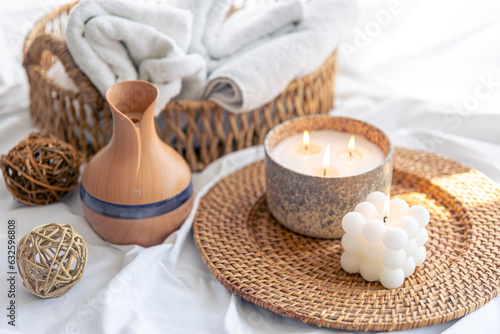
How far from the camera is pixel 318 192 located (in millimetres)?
609

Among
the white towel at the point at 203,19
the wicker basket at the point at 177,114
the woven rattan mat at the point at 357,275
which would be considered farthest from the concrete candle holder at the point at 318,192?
the white towel at the point at 203,19

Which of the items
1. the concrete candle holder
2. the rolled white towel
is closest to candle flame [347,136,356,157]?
the concrete candle holder

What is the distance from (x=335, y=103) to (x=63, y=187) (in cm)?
54

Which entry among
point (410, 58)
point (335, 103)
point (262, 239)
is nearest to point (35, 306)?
point (262, 239)

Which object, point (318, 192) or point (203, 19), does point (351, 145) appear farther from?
point (203, 19)

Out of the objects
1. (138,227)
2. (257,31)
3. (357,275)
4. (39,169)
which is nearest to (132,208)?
(138,227)

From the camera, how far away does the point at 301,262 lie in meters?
0.62

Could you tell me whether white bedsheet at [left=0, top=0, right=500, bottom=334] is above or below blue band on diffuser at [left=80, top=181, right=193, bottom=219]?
below

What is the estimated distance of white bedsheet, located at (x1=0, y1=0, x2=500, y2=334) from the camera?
1.85ft

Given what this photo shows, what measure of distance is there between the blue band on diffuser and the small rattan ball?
0.07 meters

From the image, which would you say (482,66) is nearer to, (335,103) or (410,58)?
(410,58)

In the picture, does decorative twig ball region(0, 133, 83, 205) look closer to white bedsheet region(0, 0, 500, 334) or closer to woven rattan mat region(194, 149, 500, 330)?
white bedsheet region(0, 0, 500, 334)

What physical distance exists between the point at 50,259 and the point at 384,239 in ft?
1.13

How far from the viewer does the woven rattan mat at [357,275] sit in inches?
21.3
